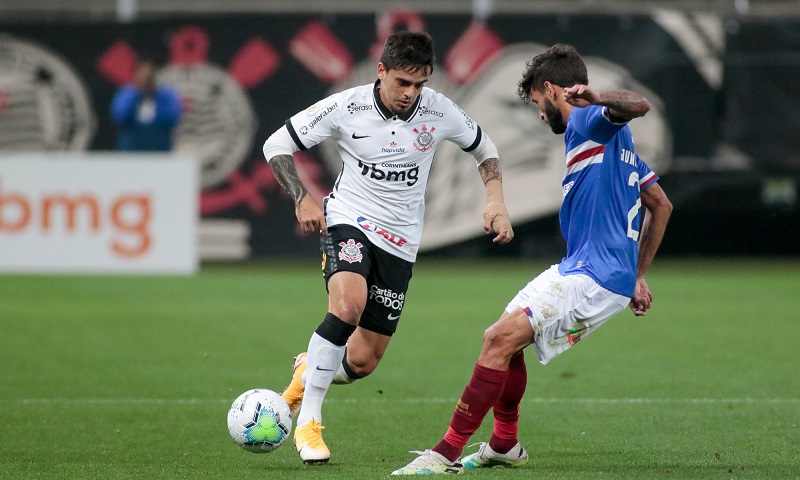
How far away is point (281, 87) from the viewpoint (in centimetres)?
1869

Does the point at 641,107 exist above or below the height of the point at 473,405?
above

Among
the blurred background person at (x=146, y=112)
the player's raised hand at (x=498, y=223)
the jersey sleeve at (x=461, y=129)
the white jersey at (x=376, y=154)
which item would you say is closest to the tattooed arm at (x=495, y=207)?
the player's raised hand at (x=498, y=223)

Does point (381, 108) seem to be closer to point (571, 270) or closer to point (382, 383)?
point (571, 270)

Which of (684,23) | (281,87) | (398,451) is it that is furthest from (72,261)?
(398,451)

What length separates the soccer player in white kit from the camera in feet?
21.4

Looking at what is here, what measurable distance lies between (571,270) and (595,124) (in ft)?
2.40

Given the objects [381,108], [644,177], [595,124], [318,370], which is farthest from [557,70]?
[318,370]

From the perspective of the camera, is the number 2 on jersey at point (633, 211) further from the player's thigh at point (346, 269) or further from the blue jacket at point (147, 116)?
the blue jacket at point (147, 116)

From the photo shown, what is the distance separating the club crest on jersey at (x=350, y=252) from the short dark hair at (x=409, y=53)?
3.01ft

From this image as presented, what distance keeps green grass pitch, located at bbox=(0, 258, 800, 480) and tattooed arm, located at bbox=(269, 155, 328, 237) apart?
1164 millimetres

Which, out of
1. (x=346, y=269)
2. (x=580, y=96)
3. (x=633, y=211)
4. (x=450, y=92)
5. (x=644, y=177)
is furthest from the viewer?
(x=450, y=92)

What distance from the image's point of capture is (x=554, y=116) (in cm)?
639

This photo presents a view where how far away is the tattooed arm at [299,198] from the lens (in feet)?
20.8

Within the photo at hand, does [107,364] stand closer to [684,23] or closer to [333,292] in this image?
[333,292]
